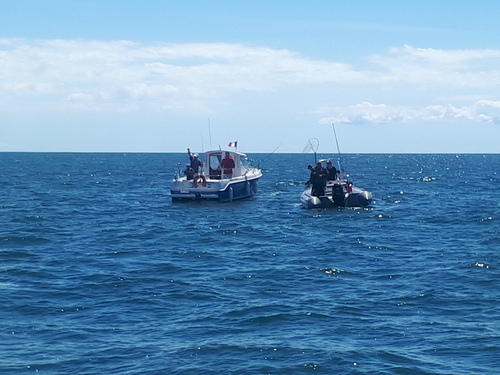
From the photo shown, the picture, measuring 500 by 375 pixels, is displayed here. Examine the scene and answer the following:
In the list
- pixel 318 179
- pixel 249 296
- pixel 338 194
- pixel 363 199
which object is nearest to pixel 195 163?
pixel 318 179

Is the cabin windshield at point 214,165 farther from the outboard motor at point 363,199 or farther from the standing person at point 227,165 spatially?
the outboard motor at point 363,199

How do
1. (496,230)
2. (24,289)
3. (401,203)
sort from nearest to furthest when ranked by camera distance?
(24,289), (496,230), (401,203)

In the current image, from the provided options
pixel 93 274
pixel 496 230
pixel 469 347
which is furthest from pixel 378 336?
pixel 496 230

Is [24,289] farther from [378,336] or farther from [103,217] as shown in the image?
[103,217]

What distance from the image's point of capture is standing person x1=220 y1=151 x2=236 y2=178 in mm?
36969

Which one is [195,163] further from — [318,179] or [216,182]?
[318,179]

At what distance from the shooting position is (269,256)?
20.9 meters

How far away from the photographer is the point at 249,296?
50.4 ft

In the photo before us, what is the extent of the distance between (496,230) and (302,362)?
58.2 feet

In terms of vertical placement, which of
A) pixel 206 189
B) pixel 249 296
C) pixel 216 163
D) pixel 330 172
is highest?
pixel 216 163

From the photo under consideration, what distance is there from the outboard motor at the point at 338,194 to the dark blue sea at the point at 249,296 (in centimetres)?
306

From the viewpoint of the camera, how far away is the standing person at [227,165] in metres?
37.0

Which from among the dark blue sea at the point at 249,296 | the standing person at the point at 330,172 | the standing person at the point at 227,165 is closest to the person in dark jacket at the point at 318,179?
the standing person at the point at 330,172

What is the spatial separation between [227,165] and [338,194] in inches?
277
